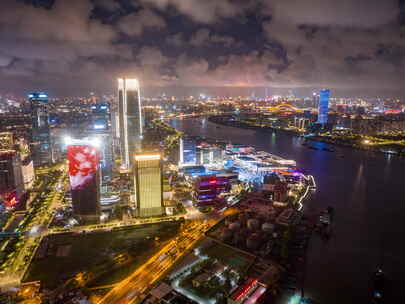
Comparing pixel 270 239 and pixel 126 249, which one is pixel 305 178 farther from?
pixel 126 249

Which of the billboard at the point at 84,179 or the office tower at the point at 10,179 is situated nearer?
the billboard at the point at 84,179

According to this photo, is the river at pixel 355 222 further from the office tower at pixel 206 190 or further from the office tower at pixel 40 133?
the office tower at pixel 40 133

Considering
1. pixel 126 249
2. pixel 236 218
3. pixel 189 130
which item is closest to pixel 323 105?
pixel 189 130

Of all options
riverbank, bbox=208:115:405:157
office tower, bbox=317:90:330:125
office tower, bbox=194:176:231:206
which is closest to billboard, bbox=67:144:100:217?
office tower, bbox=194:176:231:206

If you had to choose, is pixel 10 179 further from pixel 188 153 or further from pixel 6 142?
pixel 188 153

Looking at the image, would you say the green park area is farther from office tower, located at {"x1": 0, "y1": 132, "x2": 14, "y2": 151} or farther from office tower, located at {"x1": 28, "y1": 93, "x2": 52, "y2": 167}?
office tower, located at {"x1": 28, "y1": 93, "x2": 52, "y2": 167}

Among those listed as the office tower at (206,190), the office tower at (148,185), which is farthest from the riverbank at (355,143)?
the office tower at (148,185)
